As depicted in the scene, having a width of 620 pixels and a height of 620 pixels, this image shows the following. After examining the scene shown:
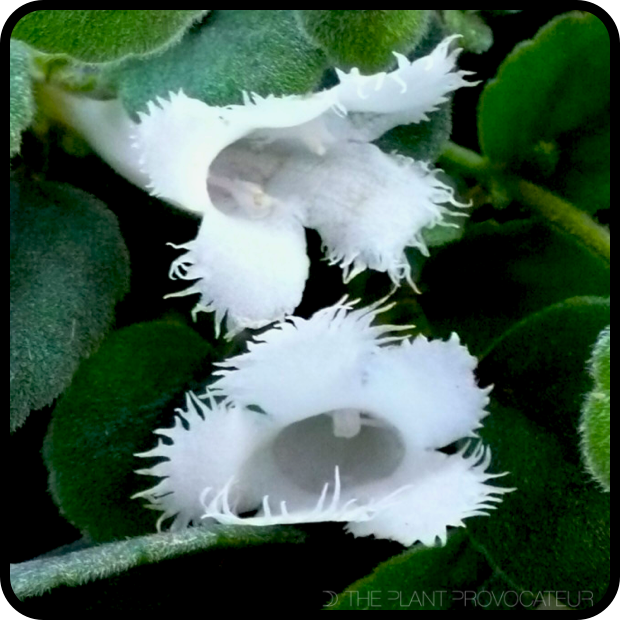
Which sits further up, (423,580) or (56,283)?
(56,283)

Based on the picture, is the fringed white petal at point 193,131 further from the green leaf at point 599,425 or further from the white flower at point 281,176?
the green leaf at point 599,425

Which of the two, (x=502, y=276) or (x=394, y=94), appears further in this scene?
(x=502, y=276)

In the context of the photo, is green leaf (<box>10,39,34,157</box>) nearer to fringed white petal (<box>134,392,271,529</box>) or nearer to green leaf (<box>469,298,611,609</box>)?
fringed white petal (<box>134,392,271,529</box>)

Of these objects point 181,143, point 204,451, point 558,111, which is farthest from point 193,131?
point 558,111

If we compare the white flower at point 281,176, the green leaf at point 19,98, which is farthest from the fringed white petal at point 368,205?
the green leaf at point 19,98

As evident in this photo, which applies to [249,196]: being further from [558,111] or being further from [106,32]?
[558,111]
